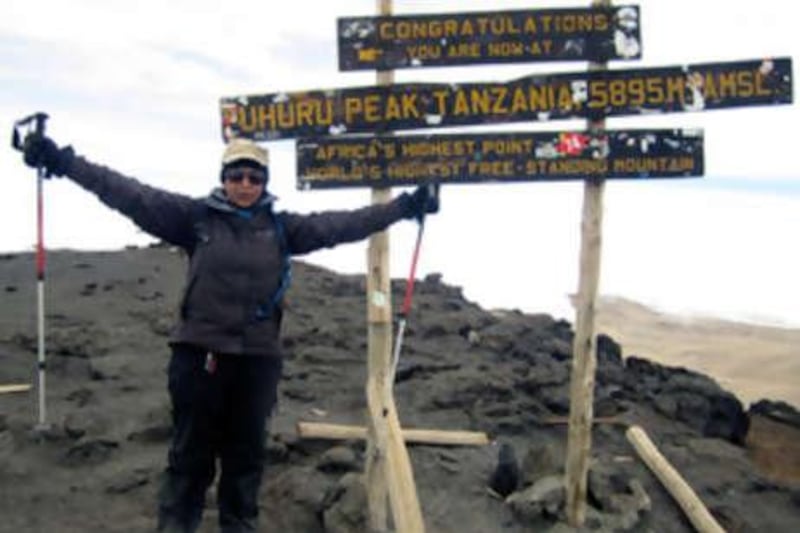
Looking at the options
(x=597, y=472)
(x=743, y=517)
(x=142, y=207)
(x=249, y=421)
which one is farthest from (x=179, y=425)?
(x=743, y=517)

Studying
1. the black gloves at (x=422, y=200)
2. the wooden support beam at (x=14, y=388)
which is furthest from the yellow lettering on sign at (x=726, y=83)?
the wooden support beam at (x=14, y=388)

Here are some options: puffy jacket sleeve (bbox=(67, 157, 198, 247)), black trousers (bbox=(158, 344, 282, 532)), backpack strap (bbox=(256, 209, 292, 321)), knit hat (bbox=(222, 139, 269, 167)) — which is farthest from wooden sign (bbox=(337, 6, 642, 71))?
black trousers (bbox=(158, 344, 282, 532))

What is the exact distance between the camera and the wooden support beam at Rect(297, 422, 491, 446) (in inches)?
350

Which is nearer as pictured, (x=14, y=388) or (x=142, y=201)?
(x=142, y=201)

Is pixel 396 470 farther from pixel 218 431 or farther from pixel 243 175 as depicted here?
pixel 243 175

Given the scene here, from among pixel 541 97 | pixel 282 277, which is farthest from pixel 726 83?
pixel 282 277

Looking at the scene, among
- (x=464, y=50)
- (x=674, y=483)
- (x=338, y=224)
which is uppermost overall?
(x=464, y=50)

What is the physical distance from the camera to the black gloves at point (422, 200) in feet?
22.4

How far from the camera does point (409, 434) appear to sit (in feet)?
29.7

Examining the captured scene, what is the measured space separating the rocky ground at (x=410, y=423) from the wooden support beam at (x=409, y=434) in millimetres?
87

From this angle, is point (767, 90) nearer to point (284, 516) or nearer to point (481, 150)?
point (481, 150)

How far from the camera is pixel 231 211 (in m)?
5.85

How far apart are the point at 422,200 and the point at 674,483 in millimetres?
3869

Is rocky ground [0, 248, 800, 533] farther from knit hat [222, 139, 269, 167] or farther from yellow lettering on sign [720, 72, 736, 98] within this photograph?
yellow lettering on sign [720, 72, 736, 98]
